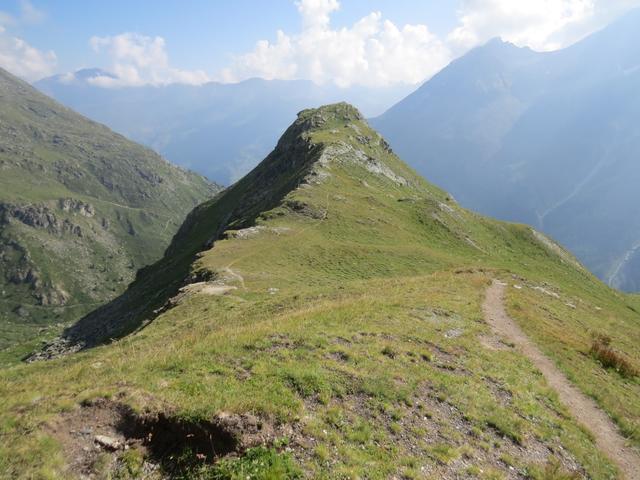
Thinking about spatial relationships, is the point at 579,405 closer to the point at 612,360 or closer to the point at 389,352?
the point at 612,360

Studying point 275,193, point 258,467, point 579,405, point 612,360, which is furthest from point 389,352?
point 275,193

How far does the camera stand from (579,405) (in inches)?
821

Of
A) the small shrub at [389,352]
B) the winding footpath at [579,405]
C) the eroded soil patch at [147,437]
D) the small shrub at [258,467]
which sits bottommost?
the eroded soil patch at [147,437]

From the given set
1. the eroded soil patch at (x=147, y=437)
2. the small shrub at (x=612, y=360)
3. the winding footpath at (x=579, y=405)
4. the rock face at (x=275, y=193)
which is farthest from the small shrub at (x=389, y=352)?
the rock face at (x=275, y=193)

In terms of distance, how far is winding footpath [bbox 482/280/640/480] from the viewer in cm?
1708

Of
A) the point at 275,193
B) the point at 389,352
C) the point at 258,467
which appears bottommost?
the point at 258,467

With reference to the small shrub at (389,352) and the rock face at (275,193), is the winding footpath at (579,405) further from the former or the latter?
the rock face at (275,193)

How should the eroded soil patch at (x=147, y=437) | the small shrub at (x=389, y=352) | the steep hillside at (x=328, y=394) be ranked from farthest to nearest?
the small shrub at (x=389, y=352) → the steep hillside at (x=328, y=394) → the eroded soil patch at (x=147, y=437)

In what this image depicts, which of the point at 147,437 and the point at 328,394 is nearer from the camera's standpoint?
the point at 147,437

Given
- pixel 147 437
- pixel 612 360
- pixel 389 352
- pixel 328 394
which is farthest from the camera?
pixel 612 360

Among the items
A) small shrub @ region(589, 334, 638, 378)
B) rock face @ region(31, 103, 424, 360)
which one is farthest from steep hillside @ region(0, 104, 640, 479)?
rock face @ region(31, 103, 424, 360)

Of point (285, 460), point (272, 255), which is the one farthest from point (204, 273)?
point (285, 460)

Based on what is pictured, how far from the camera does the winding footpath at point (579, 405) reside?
17.1m

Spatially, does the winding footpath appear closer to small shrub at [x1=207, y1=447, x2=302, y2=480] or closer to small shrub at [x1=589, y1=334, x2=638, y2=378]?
small shrub at [x1=589, y1=334, x2=638, y2=378]
